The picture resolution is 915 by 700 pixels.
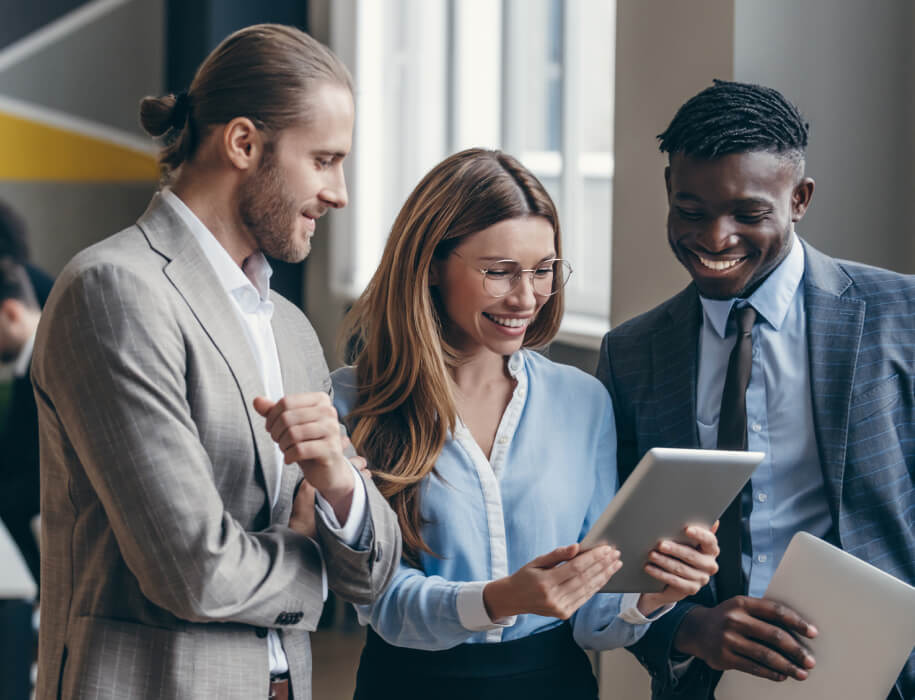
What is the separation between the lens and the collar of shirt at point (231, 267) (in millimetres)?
1332

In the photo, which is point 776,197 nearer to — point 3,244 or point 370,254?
point 370,254

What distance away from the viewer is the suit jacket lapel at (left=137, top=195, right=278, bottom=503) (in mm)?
1279

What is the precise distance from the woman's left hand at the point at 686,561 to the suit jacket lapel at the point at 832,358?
213mm

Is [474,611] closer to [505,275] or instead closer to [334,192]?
[505,275]

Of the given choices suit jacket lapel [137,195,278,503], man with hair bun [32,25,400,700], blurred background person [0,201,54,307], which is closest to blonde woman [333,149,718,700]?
man with hair bun [32,25,400,700]

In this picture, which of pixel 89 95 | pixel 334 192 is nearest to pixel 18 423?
pixel 89 95

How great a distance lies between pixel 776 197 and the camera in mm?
1588

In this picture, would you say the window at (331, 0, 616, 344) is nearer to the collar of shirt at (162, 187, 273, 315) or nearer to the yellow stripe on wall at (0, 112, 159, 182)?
the yellow stripe on wall at (0, 112, 159, 182)

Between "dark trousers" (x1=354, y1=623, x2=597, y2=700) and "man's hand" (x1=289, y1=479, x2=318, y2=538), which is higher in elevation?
"man's hand" (x1=289, y1=479, x2=318, y2=538)

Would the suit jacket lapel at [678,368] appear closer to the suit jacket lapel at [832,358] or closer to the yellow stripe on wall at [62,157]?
the suit jacket lapel at [832,358]

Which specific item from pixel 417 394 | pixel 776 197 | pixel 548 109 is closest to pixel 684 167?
pixel 776 197

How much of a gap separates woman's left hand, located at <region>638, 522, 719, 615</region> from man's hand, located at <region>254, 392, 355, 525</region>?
48 cm

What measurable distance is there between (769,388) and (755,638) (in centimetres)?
A: 38

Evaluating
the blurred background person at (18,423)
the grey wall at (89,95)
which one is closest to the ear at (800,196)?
the blurred background person at (18,423)
